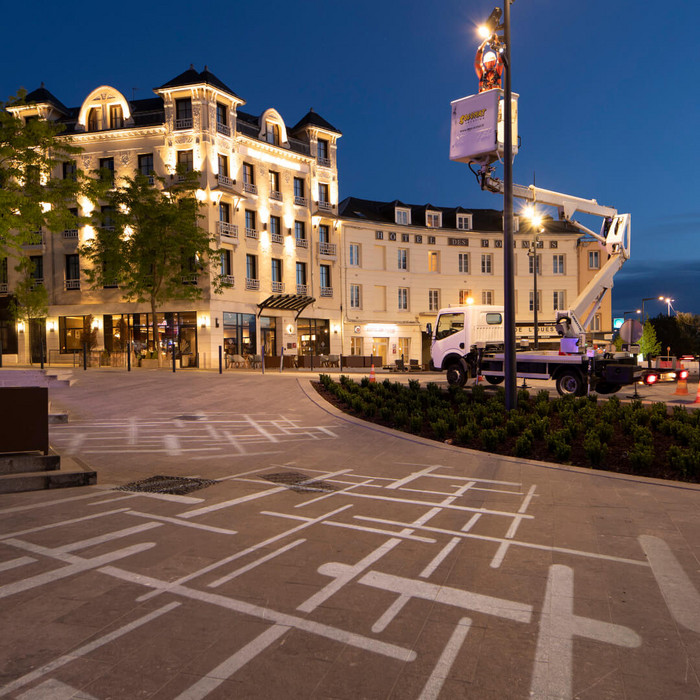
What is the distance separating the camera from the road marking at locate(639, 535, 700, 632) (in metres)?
3.49

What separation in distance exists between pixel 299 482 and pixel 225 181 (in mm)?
32008

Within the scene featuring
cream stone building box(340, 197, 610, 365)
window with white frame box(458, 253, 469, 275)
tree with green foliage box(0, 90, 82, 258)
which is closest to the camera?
tree with green foliage box(0, 90, 82, 258)

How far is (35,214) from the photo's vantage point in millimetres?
15039

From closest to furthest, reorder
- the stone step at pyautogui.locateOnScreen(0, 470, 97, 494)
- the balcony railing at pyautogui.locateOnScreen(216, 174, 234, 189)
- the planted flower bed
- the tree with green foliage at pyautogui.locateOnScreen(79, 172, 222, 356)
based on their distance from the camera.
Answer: the stone step at pyautogui.locateOnScreen(0, 470, 97, 494) < the planted flower bed < the tree with green foliage at pyautogui.locateOnScreen(79, 172, 222, 356) < the balcony railing at pyautogui.locateOnScreen(216, 174, 234, 189)

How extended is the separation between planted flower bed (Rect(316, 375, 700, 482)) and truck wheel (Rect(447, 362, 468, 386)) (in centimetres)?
624

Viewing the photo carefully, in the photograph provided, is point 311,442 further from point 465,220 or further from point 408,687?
point 465,220

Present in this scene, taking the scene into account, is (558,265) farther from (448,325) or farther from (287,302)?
(448,325)

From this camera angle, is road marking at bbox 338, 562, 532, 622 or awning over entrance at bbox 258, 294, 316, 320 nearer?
road marking at bbox 338, 562, 532, 622

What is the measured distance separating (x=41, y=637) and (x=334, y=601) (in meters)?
1.69

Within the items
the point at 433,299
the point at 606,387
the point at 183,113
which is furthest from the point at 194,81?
the point at 606,387

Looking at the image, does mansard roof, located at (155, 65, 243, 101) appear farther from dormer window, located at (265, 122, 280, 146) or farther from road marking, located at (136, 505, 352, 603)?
road marking, located at (136, 505, 352, 603)

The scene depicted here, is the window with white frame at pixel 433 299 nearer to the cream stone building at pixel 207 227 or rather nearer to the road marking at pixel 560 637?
the cream stone building at pixel 207 227

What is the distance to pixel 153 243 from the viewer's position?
1264 inches

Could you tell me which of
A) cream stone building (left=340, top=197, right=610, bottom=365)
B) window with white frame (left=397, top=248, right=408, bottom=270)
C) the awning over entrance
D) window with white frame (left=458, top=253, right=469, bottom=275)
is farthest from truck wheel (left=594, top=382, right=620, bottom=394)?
window with white frame (left=458, top=253, right=469, bottom=275)
